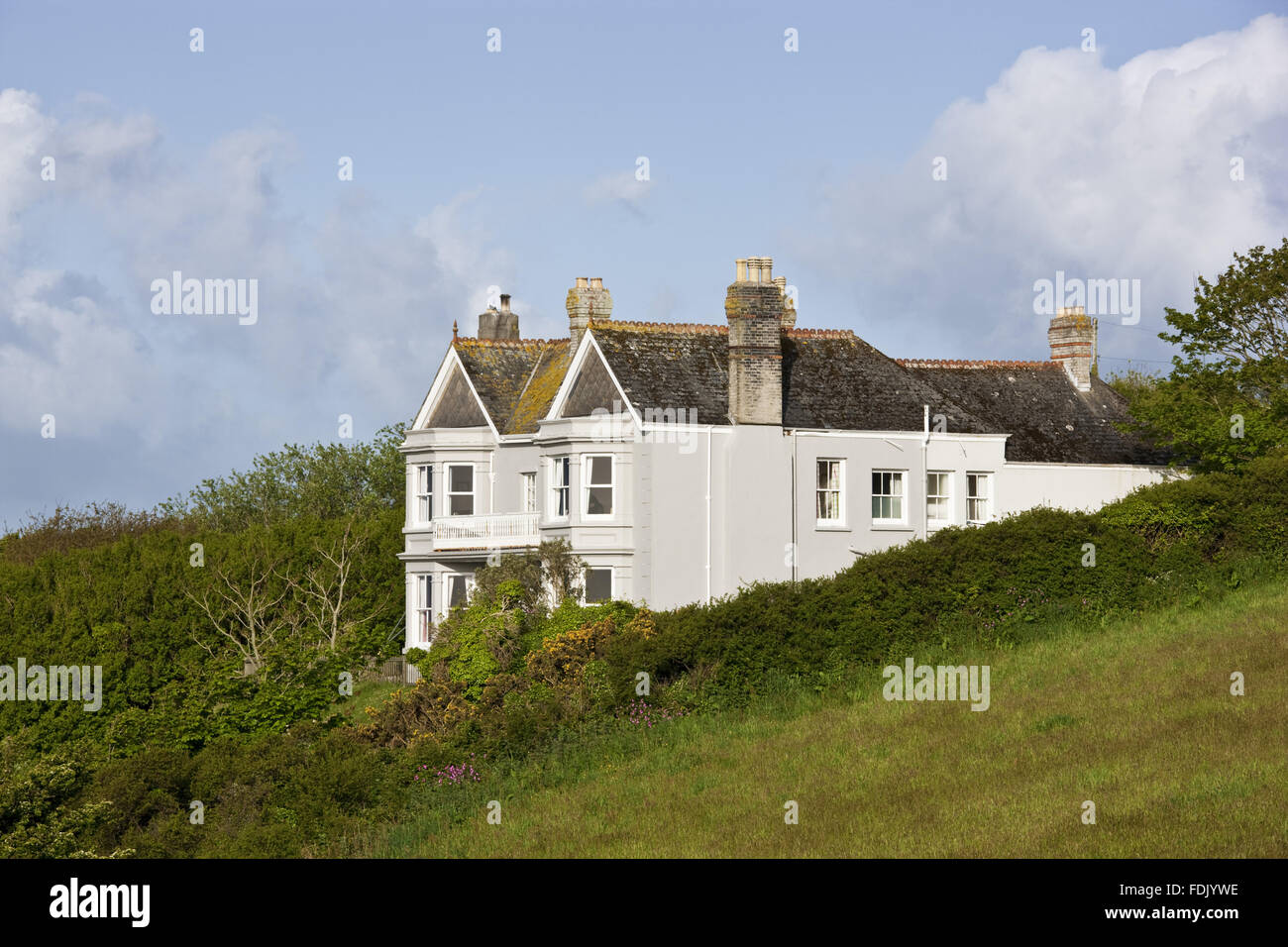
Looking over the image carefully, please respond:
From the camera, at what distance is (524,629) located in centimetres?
3703

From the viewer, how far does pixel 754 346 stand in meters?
40.4

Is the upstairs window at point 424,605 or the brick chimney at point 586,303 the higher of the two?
the brick chimney at point 586,303

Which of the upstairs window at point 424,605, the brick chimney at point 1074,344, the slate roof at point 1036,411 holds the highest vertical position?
the brick chimney at point 1074,344

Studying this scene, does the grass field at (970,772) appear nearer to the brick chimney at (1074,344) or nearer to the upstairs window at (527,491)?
the upstairs window at (527,491)

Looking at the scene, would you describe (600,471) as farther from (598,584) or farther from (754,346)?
(754,346)

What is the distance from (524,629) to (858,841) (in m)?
19.1

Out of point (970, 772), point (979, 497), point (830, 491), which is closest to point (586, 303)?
point (830, 491)

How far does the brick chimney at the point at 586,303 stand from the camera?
4497cm

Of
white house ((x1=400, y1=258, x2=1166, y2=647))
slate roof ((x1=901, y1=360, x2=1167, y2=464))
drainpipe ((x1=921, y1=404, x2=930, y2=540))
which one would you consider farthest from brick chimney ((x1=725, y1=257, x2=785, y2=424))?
slate roof ((x1=901, y1=360, x2=1167, y2=464))

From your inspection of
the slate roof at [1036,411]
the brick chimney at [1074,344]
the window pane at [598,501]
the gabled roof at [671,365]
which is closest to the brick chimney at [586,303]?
the gabled roof at [671,365]

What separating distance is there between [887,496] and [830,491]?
1884mm

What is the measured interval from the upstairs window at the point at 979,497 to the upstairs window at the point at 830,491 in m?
4.31
